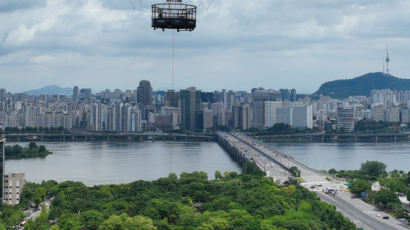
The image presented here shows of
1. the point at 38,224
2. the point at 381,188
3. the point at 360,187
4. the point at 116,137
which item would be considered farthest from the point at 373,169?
the point at 116,137

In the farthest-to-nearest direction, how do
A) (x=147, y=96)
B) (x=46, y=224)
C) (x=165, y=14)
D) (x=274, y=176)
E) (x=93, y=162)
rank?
(x=147, y=96)
(x=93, y=162)
(x=274, y=176)
(x=46, y=224)
(x=165, y=14)

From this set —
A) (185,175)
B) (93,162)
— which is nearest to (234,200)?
(185,175)

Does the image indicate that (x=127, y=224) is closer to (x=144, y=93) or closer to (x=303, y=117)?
(x=303, y=117)

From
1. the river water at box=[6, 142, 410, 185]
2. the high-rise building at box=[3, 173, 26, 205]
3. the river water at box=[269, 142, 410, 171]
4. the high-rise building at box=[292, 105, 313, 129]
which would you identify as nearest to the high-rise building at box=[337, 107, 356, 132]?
the high-rise building at box=[292, 105, 313, 129]

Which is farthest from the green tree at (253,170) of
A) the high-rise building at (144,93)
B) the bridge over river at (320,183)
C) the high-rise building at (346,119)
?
the high-rise building at (144,93)

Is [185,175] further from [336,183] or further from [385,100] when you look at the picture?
[385,100]

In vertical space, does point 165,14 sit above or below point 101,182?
above

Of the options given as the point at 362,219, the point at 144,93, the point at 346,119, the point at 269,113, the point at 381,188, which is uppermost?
the point at 144,93
